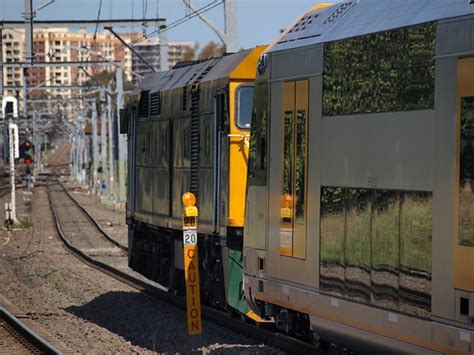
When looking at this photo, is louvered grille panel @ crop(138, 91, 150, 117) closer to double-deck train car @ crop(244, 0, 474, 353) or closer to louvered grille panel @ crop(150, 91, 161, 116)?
louvered grille panel @ crop(150, 91, 161, 116)

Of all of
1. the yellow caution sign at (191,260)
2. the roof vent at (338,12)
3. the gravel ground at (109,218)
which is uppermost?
the roof vent at (338,12)

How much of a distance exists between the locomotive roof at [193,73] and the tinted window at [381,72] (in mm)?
5337

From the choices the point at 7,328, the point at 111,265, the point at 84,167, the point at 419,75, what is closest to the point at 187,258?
the point at 419,75

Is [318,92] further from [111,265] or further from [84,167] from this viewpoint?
[84,167]

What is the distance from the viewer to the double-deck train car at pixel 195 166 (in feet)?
52.5

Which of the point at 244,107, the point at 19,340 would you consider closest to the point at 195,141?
the point at 244,107

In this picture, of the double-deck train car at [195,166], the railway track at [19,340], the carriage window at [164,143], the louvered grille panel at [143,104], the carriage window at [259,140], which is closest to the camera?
the carriage window at [259,140]

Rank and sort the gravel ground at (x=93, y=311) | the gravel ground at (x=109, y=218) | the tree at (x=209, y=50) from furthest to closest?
the tree at (x=209, y=50) < the gravel ground at (x=109, y=218) < the gravel ground at (x=93, y=311)

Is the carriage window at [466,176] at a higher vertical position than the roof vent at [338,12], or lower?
lower

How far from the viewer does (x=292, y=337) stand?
46.6 feet

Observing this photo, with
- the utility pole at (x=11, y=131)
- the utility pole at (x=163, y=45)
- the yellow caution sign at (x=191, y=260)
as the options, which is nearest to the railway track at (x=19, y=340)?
the yellow caution sign at (x=191, y=260)

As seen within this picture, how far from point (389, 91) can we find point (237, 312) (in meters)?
7.64

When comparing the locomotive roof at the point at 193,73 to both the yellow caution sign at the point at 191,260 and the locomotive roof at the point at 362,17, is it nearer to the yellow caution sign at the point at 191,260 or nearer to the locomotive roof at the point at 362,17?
the locomotive roof at the point at 362,17

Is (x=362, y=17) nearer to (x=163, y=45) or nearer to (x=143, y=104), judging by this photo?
(x=143, y=104)
